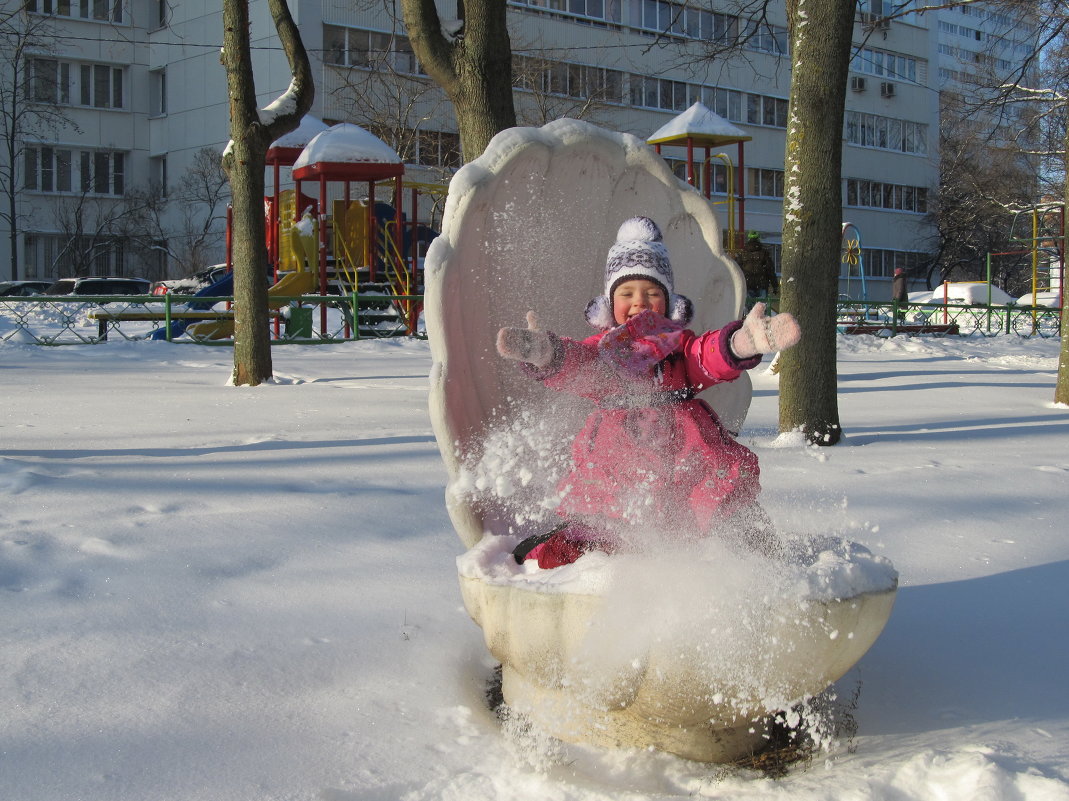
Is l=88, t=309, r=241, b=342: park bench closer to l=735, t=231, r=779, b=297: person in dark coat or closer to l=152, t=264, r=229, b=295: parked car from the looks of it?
l=152, t=264, r=229, b=295: parked car

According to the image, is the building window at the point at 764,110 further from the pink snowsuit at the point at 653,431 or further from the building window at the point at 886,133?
the pink snowsuit at the point at 653,431

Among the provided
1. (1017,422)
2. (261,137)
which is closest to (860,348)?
(1017,422)

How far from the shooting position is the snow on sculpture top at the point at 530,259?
310cm

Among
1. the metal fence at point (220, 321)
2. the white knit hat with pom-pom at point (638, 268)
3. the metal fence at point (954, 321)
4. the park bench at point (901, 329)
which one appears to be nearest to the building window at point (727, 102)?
the metal fence at point (954, 321)

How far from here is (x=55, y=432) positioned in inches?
246

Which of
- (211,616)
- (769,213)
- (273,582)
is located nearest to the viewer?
(211,616)

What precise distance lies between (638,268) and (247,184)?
7.23 m

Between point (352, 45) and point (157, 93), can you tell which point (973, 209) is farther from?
point (157, 93)

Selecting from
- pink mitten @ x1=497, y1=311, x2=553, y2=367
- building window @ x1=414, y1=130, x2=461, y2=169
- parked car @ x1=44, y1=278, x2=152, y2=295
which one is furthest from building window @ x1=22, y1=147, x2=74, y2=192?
pink mitten @ x1=497, y1=311, x2=553, y2=367

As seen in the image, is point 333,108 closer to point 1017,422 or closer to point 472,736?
point 1017,422

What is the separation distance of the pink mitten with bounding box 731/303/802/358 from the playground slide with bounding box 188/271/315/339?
51.1 feet

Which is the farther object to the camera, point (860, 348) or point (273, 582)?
point (860, 348)

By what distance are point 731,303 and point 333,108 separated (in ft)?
109

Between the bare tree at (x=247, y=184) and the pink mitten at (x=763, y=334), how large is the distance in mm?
7578
